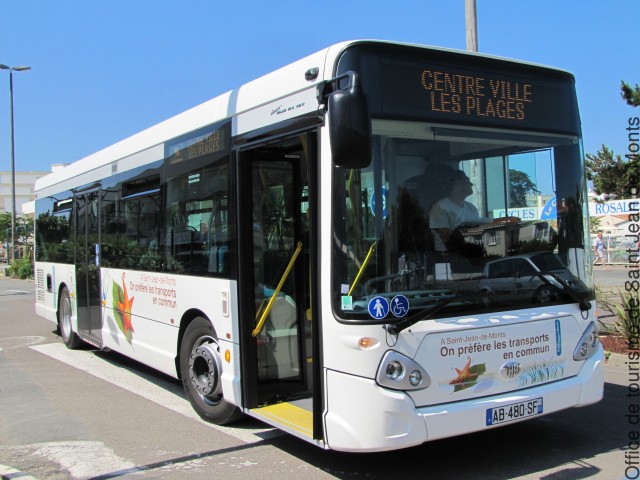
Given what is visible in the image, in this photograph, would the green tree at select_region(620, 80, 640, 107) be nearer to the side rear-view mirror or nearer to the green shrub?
the green shrub

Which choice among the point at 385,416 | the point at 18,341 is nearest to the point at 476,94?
the point at 385,416

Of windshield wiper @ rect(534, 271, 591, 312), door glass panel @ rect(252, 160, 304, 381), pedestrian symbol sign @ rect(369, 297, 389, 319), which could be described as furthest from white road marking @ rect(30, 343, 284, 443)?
windshield wiper @ rect(534, 271, 591, 312)

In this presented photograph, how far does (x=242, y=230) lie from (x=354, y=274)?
1537 mm

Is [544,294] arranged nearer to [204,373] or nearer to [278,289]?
[278,289]

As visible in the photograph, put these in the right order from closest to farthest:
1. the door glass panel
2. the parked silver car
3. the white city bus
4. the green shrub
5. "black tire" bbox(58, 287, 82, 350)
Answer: the white city bus, the parked silver car, the door glass panel, the green shrub, "black tire" bbox(58, 287, 82, 350)

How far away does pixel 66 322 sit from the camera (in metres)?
10.4

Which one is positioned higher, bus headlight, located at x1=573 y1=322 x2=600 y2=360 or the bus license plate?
bus headlight, located at x1=573 y1=322 x2=600 y2=360

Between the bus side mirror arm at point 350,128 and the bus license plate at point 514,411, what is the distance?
6.48ft

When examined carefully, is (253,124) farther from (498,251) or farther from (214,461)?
(214,461)

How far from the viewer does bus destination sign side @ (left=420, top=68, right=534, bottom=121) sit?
4.29 m

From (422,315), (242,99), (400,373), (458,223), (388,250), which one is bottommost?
(400,373)

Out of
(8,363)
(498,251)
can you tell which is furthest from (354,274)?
(8,363)

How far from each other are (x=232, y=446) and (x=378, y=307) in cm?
223

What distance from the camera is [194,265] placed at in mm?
6027
